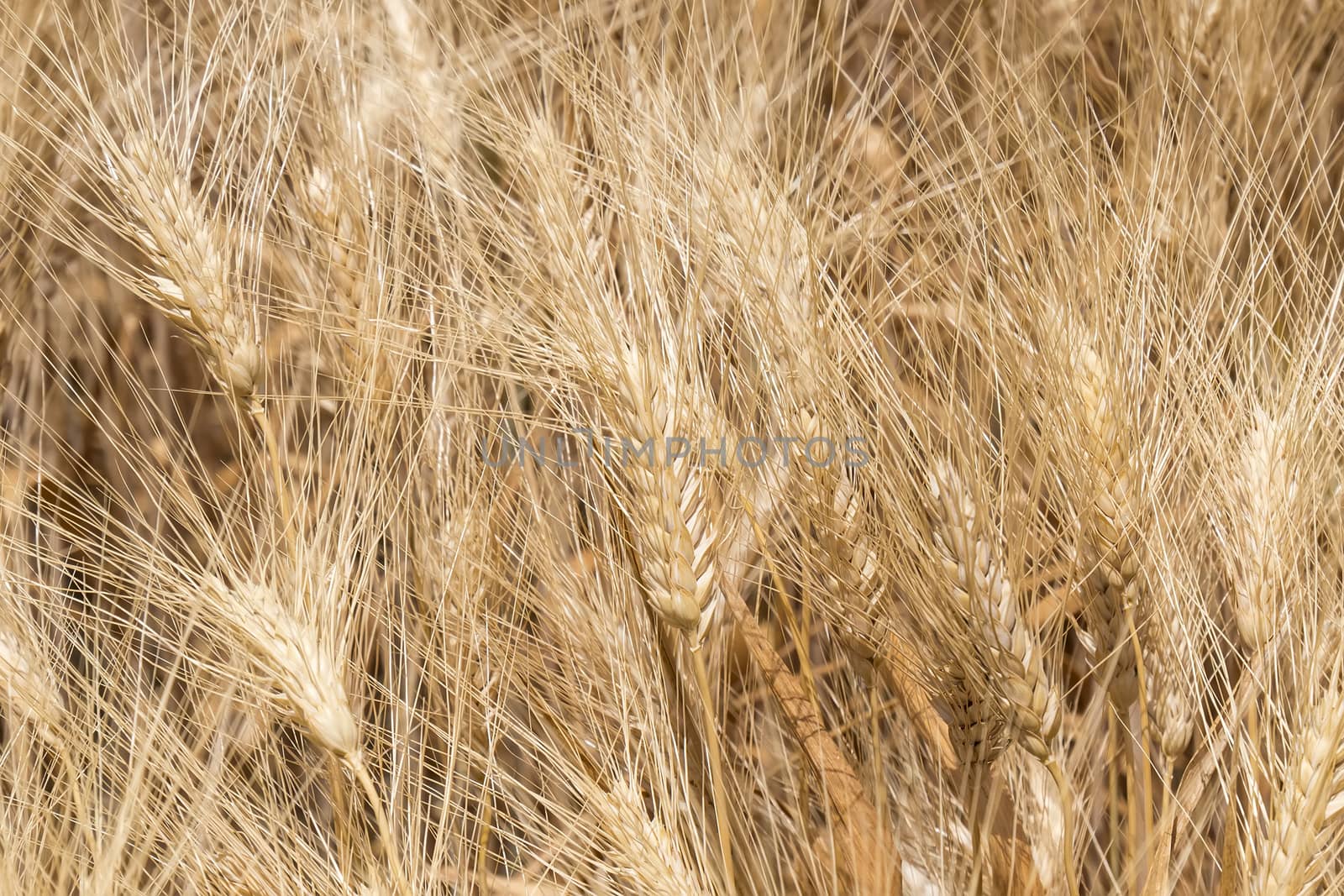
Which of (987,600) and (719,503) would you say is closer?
(987,600)

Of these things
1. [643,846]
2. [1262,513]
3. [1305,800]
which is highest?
[1262,513]

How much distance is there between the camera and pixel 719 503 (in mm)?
674

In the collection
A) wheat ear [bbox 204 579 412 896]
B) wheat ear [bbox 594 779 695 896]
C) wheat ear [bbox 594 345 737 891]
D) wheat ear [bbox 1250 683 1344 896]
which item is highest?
wheat ear [bbox 594 345 737 891]

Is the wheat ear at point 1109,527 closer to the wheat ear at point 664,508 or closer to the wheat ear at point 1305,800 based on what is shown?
the wheat ear at point 1305,800

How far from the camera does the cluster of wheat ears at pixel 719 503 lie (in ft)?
1.87

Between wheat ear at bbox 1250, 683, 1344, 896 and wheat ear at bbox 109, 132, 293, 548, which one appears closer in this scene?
wheat ear at bbox 1250, 683, 1344, 896

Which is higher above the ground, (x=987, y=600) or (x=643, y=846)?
(x=987, y=600)

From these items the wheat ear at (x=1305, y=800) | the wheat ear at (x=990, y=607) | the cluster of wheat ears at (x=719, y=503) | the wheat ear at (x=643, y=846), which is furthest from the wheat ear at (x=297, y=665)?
the wheat ear at (x=1305, y=800)

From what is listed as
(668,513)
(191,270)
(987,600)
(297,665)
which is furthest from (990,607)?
(191,270)

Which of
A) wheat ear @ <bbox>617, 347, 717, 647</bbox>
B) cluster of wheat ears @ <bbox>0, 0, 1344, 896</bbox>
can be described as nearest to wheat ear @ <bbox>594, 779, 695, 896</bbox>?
cluster of wheat ears @ <bbox>0, 0, 1344, 896</bbox>

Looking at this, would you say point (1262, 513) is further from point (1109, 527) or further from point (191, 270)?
point (191, 270)

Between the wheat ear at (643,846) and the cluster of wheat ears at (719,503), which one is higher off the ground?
the cluster of wheat ears at (719,503)

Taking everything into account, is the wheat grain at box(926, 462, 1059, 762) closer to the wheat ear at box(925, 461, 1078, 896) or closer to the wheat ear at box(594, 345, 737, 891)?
the wheat ear at box(925, 461, 1078, 896)

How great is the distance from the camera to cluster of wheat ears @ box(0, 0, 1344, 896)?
1.87ft
